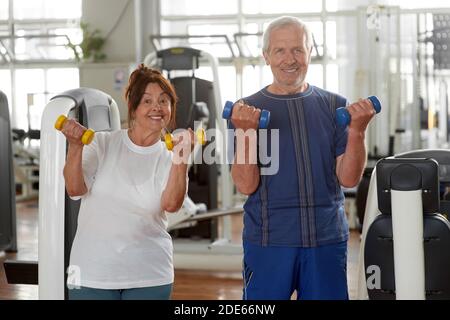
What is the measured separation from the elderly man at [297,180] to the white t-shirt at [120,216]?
0.72 feet

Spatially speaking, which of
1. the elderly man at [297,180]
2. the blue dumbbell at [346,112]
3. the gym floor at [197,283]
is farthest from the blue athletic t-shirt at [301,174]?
the gym floor at [197,283]

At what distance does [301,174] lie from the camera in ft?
5.76

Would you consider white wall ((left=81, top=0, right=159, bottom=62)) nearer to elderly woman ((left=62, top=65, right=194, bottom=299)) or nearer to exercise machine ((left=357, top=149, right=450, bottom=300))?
elderly woman ((left=62, top=65, right=194, bottom=299))

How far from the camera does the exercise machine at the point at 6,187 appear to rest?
16.3ft

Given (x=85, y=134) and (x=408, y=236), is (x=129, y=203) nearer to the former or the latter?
(x=85, y=134)

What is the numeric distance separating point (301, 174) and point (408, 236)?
0.52 meters

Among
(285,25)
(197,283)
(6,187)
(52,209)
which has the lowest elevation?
(197,283)

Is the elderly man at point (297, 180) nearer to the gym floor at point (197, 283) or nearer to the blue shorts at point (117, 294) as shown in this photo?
the blue shorts at point (117, 294)

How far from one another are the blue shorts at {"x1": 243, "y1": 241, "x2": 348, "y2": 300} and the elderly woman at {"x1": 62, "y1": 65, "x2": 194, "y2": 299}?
0.84ft

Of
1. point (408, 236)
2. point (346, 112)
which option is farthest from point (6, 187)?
point (408, 236)

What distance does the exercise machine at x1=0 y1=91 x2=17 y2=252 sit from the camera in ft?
16.3

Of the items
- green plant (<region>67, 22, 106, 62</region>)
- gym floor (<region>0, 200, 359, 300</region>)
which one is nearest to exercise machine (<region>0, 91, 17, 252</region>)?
gym floor (<region>0, 200, 359, 300</region>)
